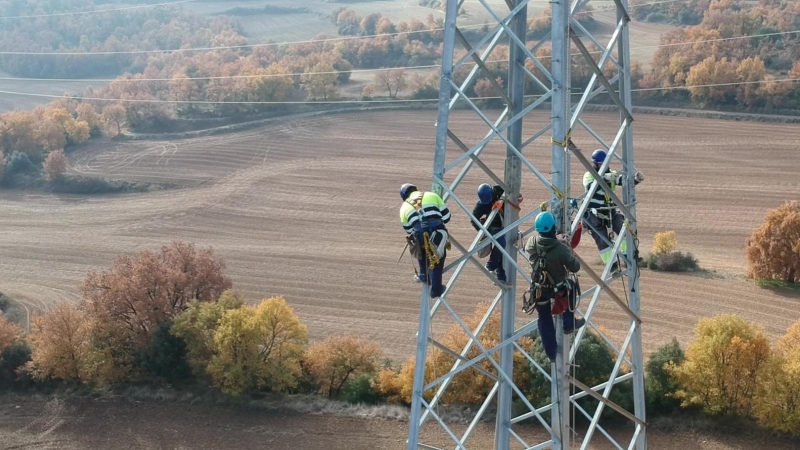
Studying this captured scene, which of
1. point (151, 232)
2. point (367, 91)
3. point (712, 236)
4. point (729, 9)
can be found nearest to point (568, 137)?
point (712, 236)

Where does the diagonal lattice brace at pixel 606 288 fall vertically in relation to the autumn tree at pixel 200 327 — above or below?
above

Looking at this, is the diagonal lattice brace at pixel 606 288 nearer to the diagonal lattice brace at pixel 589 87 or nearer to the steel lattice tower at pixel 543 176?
the steel lattice tower at pixel 543 176

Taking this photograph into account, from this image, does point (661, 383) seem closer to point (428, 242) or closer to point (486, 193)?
point (486, 193)

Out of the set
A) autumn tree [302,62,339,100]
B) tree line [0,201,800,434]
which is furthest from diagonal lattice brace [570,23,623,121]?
autumn tree [302,62,339,100]

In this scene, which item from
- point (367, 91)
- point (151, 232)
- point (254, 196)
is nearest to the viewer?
point (151, 232)

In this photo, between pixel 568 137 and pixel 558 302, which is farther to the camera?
pixel 558 302

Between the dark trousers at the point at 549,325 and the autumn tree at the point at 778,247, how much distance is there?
108 ft

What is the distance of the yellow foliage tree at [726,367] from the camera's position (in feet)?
92.0

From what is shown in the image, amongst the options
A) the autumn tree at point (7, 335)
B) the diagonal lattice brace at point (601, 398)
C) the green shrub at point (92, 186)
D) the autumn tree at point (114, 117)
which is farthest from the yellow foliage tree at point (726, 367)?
the autumn tree at point (114, 117)

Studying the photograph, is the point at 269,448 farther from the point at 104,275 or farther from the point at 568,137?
the point at 568,137

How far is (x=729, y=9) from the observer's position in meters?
90.5

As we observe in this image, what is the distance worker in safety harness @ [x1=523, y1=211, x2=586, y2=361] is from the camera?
10.5 m

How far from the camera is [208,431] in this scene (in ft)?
105

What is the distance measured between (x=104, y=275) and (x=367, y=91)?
174 feet
